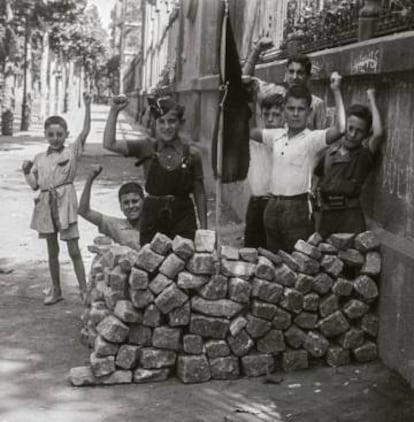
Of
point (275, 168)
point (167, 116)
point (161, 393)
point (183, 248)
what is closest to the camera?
point (161, 393)

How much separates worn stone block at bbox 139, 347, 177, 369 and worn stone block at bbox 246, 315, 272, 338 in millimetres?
504

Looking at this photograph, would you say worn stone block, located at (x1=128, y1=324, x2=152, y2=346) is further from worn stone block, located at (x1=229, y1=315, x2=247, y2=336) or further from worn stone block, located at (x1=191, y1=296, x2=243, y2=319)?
worn stone block, located at (x1=229, y1=315, x2=247, y2=336)

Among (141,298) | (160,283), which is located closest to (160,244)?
(160,283)

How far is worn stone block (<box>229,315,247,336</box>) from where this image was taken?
16.1 feet

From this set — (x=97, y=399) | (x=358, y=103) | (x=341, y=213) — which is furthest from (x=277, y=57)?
(x=97, y=399)

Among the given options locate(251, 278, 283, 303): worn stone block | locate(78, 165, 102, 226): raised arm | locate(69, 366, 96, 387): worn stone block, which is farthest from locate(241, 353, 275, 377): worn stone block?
locate(78, 165, 102, 226): raised arm

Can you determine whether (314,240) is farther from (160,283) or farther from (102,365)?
(102,365)

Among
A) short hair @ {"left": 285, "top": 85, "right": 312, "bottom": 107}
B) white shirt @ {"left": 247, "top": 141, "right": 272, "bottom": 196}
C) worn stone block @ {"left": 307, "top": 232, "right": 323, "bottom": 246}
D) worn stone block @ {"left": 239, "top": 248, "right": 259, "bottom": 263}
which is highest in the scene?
short hair @ {"left": 285, "top": 85, "right": 312, "bottom": 107}

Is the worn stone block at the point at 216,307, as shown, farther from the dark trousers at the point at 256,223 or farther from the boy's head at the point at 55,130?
the boy's head at the point at 55,130

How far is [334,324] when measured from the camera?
5.07 meters

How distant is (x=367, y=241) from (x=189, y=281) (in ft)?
3.79

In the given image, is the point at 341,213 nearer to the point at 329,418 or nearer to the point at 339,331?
the point at 339,331

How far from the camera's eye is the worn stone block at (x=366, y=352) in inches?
202

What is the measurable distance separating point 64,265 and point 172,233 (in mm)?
2798
